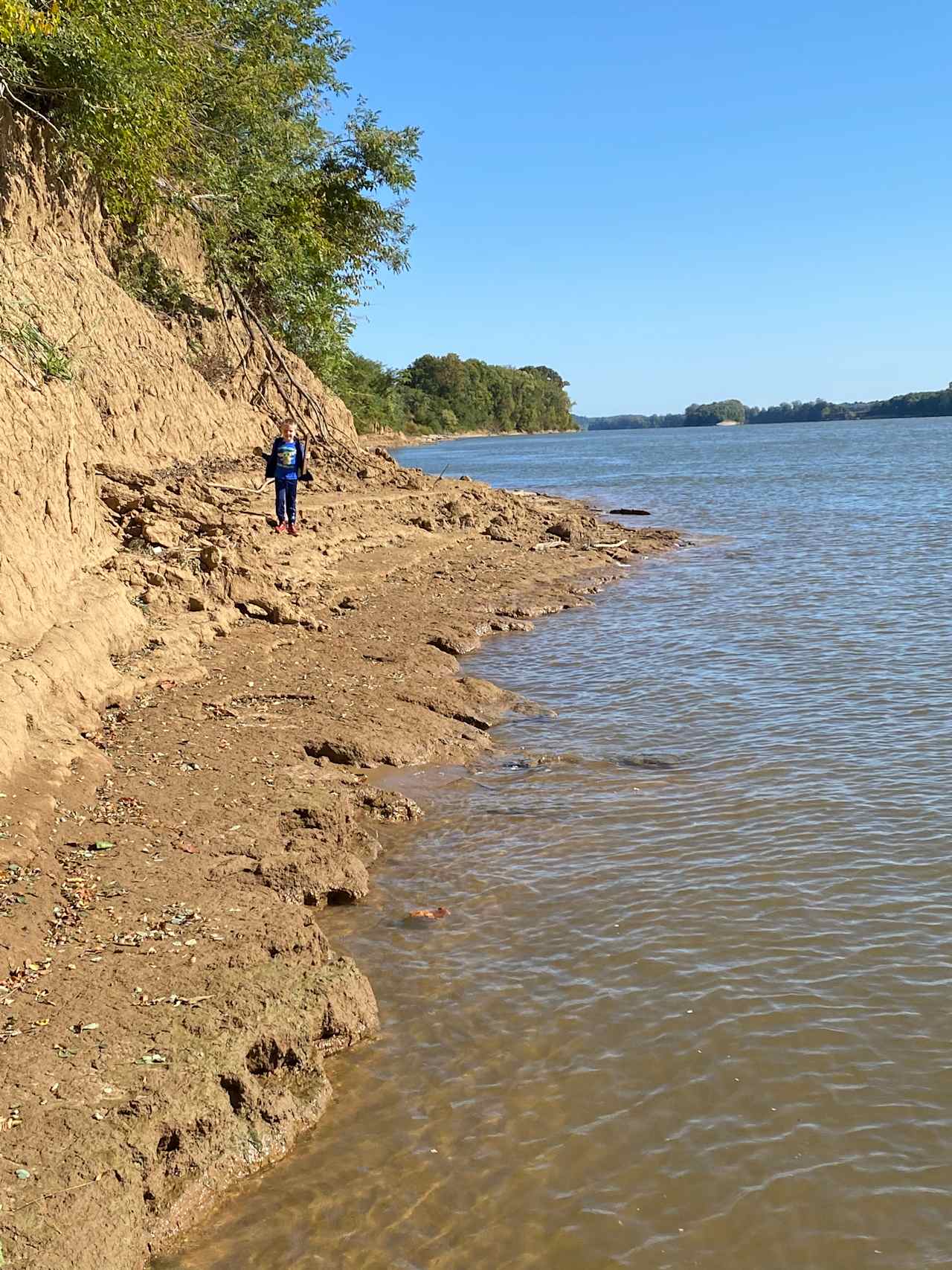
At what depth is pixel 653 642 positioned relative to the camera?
43.6 feet

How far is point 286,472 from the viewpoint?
14781mm

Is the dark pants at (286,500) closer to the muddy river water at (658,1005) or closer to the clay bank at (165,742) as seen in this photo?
the clay bank at (165,742)

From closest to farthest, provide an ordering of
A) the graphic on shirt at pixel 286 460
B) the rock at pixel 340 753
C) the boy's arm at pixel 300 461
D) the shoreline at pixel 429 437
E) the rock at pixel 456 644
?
the rock at pixel 340 753 < the rock at pixel 456 644 < the graphic on shirt at pixel 286 460 < the boy's arm at pixel 300 461 < the shoreline at pixel 429 437

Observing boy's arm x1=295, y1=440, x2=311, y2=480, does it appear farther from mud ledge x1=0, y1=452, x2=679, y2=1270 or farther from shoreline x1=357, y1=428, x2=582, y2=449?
shoreline x1=357, y1=428, x2=582, y2=449

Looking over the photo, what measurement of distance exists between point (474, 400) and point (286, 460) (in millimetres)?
127273

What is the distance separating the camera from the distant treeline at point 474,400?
121 metres

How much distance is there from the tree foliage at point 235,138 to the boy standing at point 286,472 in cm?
490

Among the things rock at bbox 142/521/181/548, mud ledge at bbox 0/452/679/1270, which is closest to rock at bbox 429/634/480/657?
mud ledge at bbox 0/452/679/1270

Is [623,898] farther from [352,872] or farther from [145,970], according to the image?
[145,970]

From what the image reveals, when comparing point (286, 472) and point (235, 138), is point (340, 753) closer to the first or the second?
point (286, 472)

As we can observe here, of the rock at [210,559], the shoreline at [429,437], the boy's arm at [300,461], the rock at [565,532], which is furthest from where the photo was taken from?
the shoreline at [429,437]

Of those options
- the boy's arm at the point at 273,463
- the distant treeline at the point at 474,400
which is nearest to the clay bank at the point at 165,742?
the boy's arm at the point at 273,463

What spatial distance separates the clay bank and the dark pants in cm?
36

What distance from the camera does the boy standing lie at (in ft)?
47.9
